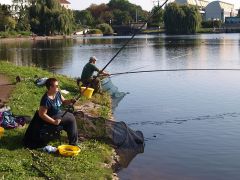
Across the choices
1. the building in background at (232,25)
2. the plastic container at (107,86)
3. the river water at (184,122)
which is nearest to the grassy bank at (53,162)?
the river water at (184,122)

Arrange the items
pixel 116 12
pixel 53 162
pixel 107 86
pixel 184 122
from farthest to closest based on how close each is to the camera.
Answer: pixel 116 12
pixel 107 86
pixel 184 122
pixel 53 162

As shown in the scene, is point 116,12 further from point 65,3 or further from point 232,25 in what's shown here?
point 232,25

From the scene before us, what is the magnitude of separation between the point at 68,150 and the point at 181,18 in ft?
344

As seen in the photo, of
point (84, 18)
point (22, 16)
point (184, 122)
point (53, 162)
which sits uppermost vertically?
point (84, 18)

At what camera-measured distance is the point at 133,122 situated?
15750 mm

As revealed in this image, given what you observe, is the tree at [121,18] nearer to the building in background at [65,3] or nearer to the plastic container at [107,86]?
the building in background at [65,3]

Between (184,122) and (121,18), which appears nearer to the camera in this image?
(184,122)

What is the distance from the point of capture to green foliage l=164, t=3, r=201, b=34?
110 metres

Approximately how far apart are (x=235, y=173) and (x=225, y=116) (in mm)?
6036

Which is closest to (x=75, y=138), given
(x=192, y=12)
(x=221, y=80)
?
(x=221, y=80)

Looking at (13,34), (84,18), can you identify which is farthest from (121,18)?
(13,34)

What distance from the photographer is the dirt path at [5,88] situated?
14797mm

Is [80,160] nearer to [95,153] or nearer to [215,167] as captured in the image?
[95,153]

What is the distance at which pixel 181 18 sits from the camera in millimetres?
111750
